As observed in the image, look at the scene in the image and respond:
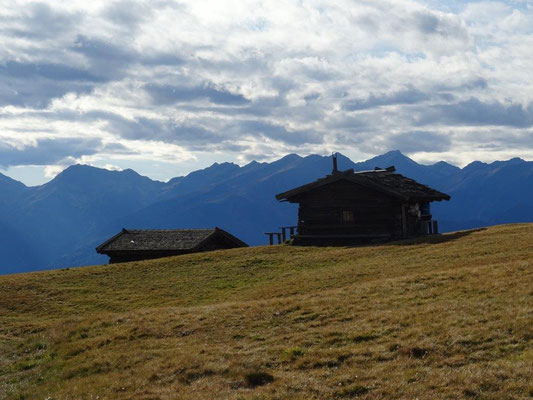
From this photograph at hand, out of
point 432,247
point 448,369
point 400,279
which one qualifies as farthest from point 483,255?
point 448,369

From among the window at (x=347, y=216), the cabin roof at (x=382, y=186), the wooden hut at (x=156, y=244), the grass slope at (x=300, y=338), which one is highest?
the cabin roof at (x=382, y=186)

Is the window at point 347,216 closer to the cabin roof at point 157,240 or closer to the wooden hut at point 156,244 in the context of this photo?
the cabin roof at point 157,240

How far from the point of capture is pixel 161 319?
882 inches

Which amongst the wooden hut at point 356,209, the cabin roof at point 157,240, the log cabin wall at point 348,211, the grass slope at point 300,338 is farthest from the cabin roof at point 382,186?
the grass slope at point 300,338

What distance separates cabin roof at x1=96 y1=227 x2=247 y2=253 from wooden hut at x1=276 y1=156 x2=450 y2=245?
25.5 ft

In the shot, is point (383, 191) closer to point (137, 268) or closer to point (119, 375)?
point (137, 268)

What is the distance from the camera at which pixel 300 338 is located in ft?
56.7

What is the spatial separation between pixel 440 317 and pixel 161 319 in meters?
10.2

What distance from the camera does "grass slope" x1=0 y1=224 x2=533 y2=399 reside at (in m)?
13.2

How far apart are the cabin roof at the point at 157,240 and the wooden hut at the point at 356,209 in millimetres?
7772

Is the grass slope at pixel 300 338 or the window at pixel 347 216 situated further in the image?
the window at pixel 347 216

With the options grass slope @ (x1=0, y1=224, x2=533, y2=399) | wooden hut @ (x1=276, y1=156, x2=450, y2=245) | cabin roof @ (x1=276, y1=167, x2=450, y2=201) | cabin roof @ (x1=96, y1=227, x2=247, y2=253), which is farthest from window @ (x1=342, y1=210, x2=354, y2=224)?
grass slope @ (x1=0, y1=224, x2=533, y2=399)

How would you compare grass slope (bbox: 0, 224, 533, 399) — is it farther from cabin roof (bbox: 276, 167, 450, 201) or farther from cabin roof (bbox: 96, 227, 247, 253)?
cabin roof (bbox: 96, 227, 247, 253)

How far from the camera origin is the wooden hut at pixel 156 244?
165ft
